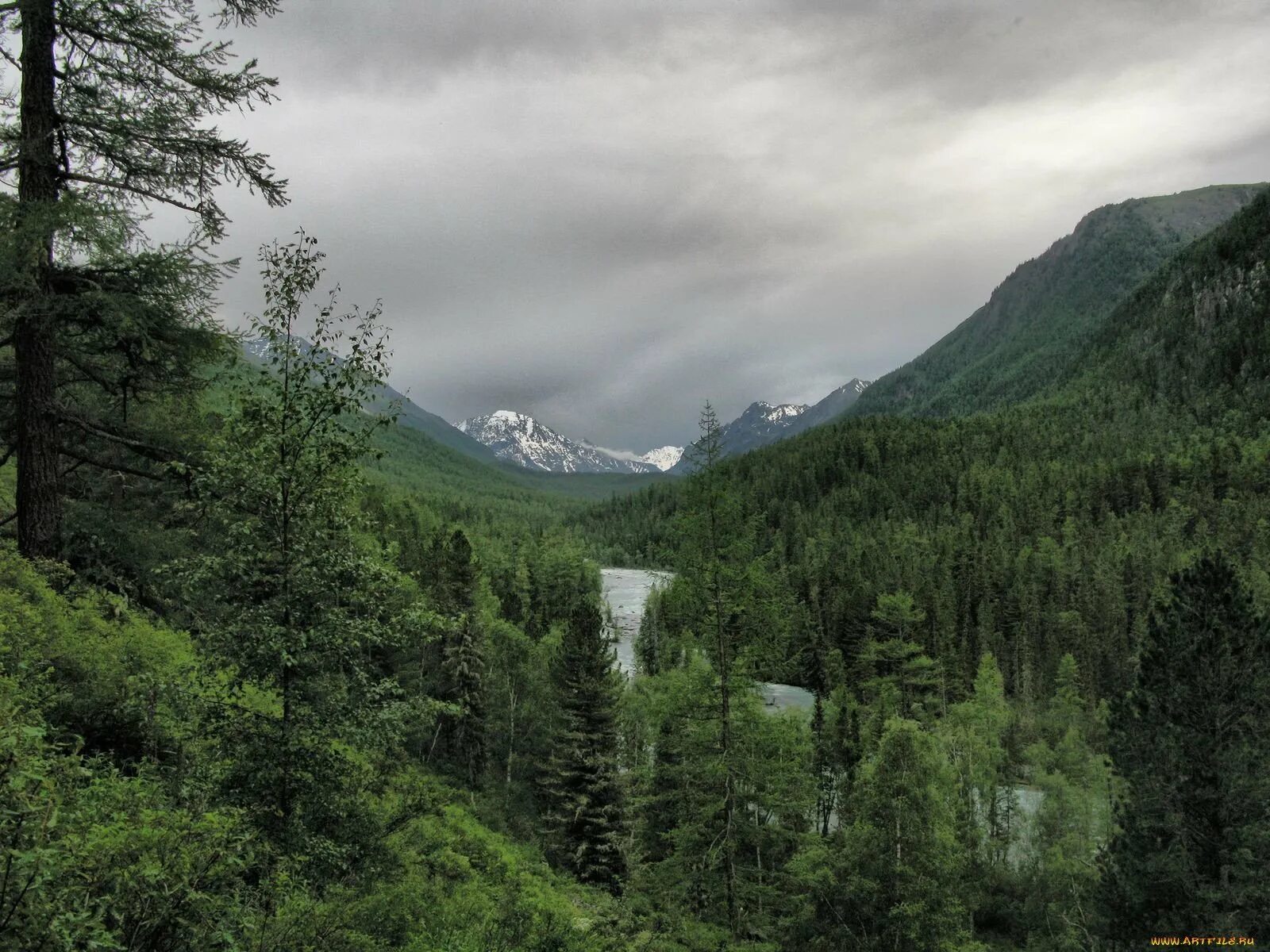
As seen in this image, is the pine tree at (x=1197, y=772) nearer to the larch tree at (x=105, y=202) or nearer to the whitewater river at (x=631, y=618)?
the whitewater river at (x=631, y=618)

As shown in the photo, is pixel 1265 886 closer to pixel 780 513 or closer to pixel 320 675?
pixel 320 675

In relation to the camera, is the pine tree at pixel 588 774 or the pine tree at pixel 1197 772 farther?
the pine tree at pixel 588 774

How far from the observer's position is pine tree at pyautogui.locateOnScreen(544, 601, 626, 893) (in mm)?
31641

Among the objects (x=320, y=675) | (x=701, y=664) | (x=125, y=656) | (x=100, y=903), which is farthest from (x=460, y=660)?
(x=100, y=903)

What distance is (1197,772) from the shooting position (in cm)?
1546

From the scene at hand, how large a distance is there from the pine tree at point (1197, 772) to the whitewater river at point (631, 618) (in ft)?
31.0

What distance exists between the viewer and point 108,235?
9320 millimetres

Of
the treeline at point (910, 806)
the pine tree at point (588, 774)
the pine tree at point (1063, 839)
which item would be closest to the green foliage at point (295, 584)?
the treeline at point (910, 806)

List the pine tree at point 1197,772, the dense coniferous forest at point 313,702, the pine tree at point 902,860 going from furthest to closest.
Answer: the pine tree at point 902,860 → the pine tree at point 1197,772 → the dense coniferous forest at point 313,702

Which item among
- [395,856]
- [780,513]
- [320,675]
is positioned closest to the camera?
[320,675]

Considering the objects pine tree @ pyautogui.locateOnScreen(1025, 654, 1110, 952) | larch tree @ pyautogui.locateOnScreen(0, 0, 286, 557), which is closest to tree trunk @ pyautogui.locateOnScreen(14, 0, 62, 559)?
larch tree @ pyautogui.locateOnScreen(0, 0, 286, 557)

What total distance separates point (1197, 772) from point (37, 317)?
24079mm

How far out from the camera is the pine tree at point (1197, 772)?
1453 cm

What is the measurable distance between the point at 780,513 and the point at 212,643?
17957 cm
